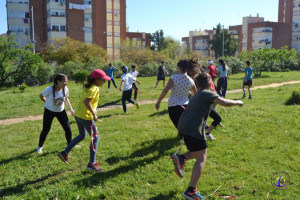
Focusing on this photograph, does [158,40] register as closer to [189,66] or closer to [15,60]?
[15,60]

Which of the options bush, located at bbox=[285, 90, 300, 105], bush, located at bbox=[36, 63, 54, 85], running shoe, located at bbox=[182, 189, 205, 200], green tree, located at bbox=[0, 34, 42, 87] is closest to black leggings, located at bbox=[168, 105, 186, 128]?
running shoe, located at bbox=[182, 189, 205, 200]

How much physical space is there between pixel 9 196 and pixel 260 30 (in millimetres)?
75938

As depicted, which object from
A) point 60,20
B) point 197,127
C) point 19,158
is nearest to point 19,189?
point 19,158

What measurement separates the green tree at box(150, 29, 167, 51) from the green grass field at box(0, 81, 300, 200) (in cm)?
6778

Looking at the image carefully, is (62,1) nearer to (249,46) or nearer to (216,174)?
(249,46)

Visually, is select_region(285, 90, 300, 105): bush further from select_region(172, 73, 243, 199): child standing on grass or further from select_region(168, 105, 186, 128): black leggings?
select_region(172, 73, 243, 199): child standing on grass

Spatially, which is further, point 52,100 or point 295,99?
point 295,99

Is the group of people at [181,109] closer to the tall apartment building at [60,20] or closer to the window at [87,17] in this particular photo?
the tall apartment building at [60,20]

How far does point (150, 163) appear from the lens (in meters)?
5.43

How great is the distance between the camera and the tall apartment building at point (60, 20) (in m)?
51.2

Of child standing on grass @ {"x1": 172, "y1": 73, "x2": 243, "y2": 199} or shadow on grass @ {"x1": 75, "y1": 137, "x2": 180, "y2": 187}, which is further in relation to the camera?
shadow on grass @ {"x1": 75, "y1": 137, "x2": 180, "y2": 187}

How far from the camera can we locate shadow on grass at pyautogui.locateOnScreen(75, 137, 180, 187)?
4832 mm

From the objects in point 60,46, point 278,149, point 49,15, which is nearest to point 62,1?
point 49,15

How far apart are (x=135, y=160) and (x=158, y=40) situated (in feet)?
239
